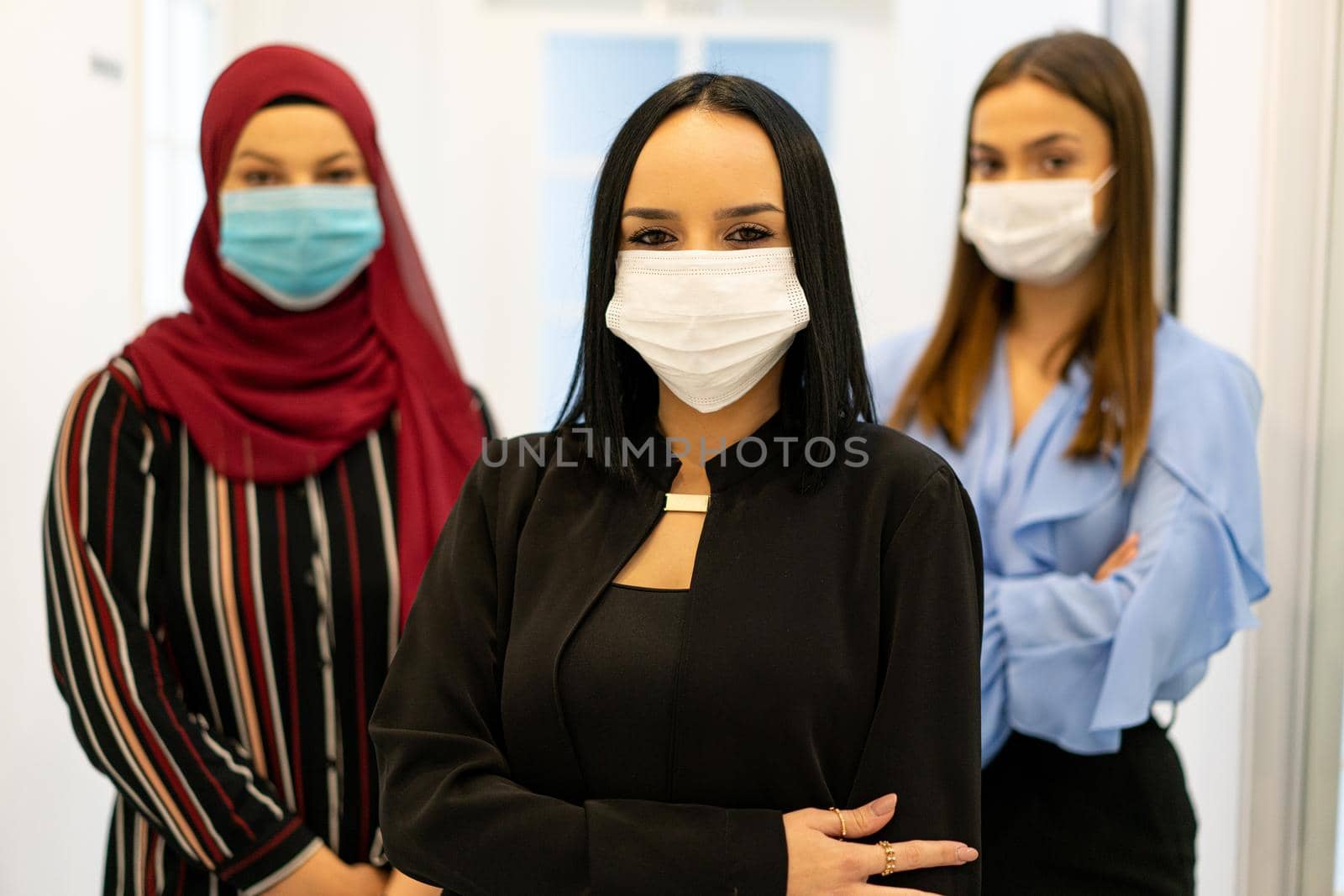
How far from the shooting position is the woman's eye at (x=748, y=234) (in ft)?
4.09

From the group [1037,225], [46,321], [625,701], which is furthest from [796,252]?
[46,321]

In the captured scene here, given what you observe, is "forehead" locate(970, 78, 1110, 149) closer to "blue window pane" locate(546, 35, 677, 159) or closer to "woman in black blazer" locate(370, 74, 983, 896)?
"woman in black blazer" locate(370, 74, 983, 896)

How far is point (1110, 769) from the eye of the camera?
175cm

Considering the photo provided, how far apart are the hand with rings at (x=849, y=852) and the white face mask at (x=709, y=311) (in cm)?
44

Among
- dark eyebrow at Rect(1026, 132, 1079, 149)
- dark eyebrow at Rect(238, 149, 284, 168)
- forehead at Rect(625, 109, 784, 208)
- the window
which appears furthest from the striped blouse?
the window

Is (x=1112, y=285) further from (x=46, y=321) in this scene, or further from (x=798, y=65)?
(x=798, y=65)

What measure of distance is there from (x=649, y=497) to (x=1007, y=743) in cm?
80

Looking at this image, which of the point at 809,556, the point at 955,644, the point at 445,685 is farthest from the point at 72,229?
the point at 955,644

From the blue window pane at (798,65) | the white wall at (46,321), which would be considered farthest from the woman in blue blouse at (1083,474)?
the blue window pane at (798,65)

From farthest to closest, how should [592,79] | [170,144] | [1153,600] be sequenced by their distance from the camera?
[592,79]
[170,144]
[1153,600]

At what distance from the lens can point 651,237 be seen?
1271mm

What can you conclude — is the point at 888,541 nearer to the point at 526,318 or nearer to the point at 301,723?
the point at 301,723

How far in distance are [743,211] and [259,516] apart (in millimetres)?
879

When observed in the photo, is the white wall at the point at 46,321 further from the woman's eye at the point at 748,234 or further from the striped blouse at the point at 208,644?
the woman's eye at the point at 748,234
